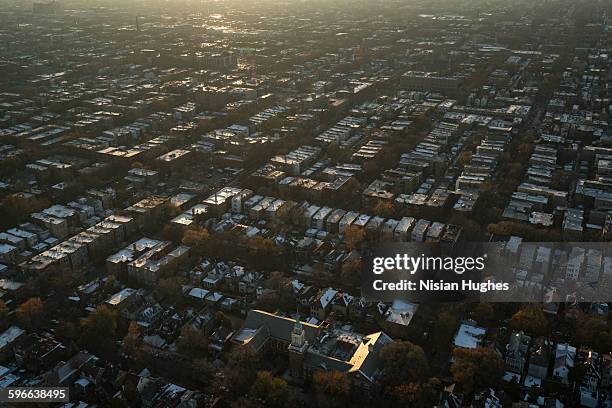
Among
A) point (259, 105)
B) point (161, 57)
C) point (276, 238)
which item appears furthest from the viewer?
point (161, 57)

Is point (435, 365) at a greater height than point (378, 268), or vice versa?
point (378, 268)

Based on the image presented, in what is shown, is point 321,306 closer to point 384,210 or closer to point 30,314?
point 384,210

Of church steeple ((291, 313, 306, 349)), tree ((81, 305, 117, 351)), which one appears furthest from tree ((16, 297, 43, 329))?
church steeple ((291, 313, 306, 349))

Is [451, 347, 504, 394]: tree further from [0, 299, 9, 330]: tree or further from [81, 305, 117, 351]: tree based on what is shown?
[0, 299, 9, 330]: tree

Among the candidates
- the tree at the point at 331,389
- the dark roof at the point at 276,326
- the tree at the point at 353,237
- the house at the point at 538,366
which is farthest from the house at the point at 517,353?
the tree at the point at 353,237

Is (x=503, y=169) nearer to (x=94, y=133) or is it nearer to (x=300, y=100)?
(x=300, y=100)

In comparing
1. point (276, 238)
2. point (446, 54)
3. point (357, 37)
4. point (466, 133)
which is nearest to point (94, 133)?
point (276, 238)

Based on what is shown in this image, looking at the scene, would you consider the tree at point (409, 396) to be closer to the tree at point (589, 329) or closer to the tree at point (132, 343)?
the tree at point (589, 329)
